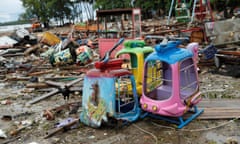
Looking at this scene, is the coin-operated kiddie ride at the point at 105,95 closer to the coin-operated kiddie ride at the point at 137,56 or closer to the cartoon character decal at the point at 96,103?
the cartoon character decal at the point at 96,103

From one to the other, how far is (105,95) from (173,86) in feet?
3.60

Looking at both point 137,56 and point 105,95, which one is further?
point 137,56

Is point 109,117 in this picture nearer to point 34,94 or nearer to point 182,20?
point 34,94

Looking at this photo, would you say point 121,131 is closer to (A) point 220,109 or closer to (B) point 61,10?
(A) point 220,109

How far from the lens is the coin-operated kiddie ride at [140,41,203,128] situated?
4266 mm

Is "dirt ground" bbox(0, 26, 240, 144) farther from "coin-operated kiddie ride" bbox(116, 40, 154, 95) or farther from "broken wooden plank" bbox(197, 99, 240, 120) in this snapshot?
"coin-operated kiddie ride" bbox(116, 40, 154, 95)

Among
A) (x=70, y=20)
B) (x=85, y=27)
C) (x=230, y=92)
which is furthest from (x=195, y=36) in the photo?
(x=70, y=20)

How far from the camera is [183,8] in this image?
1426 centimetres

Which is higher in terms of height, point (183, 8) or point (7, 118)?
point (183, 8)

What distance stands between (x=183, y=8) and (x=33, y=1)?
46.2 metres

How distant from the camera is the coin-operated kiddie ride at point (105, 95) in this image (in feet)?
14.5

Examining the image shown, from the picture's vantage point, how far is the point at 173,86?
429 centimetres

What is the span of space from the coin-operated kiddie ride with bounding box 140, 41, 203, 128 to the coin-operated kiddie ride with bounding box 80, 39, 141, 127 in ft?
1.24

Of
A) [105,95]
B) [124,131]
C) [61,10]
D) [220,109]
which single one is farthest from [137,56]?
[61,10]
